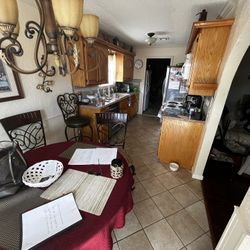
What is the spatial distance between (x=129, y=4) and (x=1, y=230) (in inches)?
97.1

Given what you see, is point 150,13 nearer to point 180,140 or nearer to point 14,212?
point 180,140

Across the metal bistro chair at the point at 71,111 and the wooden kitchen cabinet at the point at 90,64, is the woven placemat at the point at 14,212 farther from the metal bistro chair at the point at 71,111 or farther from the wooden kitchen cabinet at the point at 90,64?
the wooden kitchen cabinet at the point at 90,64

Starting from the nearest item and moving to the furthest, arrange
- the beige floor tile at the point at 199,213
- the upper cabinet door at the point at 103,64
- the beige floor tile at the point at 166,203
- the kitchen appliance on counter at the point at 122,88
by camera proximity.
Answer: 1. the beige floor tile at the point at 199,213
2. the beige floor tile at the point at 166,203
3. the upper cabinet door at the point at 103,64
4. the kitchen appliance on counter at the point at 122,88

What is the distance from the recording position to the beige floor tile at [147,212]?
1.57 m

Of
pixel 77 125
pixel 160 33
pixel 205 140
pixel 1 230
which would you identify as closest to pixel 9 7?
pixel 1 230

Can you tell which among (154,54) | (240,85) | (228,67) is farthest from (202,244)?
(154,54)

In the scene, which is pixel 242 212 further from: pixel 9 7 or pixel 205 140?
pixel 9 7

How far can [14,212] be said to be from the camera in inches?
31.1

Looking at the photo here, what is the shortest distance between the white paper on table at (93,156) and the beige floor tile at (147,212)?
86 cm

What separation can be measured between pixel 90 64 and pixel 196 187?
272cm

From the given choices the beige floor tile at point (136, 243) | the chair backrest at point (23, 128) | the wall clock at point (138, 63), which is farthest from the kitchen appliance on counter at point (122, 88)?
the beige floor tile at point (136, 243)

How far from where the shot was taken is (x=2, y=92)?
1.79 m

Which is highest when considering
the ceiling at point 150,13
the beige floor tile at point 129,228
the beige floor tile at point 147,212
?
the ceiling at point 150,13

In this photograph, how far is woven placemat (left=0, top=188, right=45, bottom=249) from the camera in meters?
0.66
